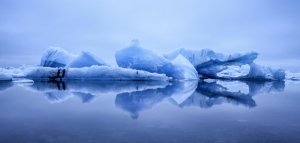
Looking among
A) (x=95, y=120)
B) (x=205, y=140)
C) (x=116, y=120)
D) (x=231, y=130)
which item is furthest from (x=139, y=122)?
(x=231, y=130)

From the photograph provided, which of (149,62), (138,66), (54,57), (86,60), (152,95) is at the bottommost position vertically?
(152,95)

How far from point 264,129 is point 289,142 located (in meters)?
0.23

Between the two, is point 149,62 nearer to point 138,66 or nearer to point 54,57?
point 138,66

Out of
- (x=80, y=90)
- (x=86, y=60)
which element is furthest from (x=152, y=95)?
(x=86, y=60)

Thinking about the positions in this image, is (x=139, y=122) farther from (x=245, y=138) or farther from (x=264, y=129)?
(x=264, y=129)

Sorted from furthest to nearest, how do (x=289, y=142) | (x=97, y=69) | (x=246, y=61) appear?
(x=246, y=61), (x=97, y=69), (x=289, y=142)

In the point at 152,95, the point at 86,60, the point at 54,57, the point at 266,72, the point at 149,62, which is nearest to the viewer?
the point at 152,95

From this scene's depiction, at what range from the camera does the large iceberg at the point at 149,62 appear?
926 centimetres

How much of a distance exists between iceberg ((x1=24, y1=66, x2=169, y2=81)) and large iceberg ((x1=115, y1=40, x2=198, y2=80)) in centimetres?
127

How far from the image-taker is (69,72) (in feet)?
27.1

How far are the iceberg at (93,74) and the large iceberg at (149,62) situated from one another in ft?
4.15

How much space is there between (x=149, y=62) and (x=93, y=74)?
111 inches

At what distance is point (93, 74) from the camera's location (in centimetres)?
815

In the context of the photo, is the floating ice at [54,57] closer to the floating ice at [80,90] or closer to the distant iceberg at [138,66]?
the distant iceberg at [138,66]
